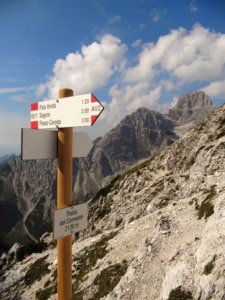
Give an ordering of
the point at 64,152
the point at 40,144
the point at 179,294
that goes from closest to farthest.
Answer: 1. the point at 40,144
2. the point at 64,152
3. the point at 179,294

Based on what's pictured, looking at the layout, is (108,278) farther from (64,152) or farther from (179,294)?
(64,152)

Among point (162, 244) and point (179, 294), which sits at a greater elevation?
point (162, 244)

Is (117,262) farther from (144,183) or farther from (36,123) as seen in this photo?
(144,183)

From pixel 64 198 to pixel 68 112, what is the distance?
5.48 feet

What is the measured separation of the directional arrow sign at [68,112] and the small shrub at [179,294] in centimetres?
1266

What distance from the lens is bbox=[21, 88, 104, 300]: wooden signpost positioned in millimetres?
5492

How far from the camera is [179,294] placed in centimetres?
1495

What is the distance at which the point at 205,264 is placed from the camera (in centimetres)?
1526

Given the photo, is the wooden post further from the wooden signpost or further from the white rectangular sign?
the white rectangular sign

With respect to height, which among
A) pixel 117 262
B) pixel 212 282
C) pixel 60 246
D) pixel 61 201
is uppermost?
pixel 61 201

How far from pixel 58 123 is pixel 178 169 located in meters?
46.4

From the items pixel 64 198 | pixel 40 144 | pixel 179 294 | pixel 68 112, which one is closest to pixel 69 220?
pixel 64 198

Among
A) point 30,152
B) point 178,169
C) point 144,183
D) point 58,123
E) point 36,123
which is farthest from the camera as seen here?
point 144,183

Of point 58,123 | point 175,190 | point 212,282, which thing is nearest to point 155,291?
point 212,282
